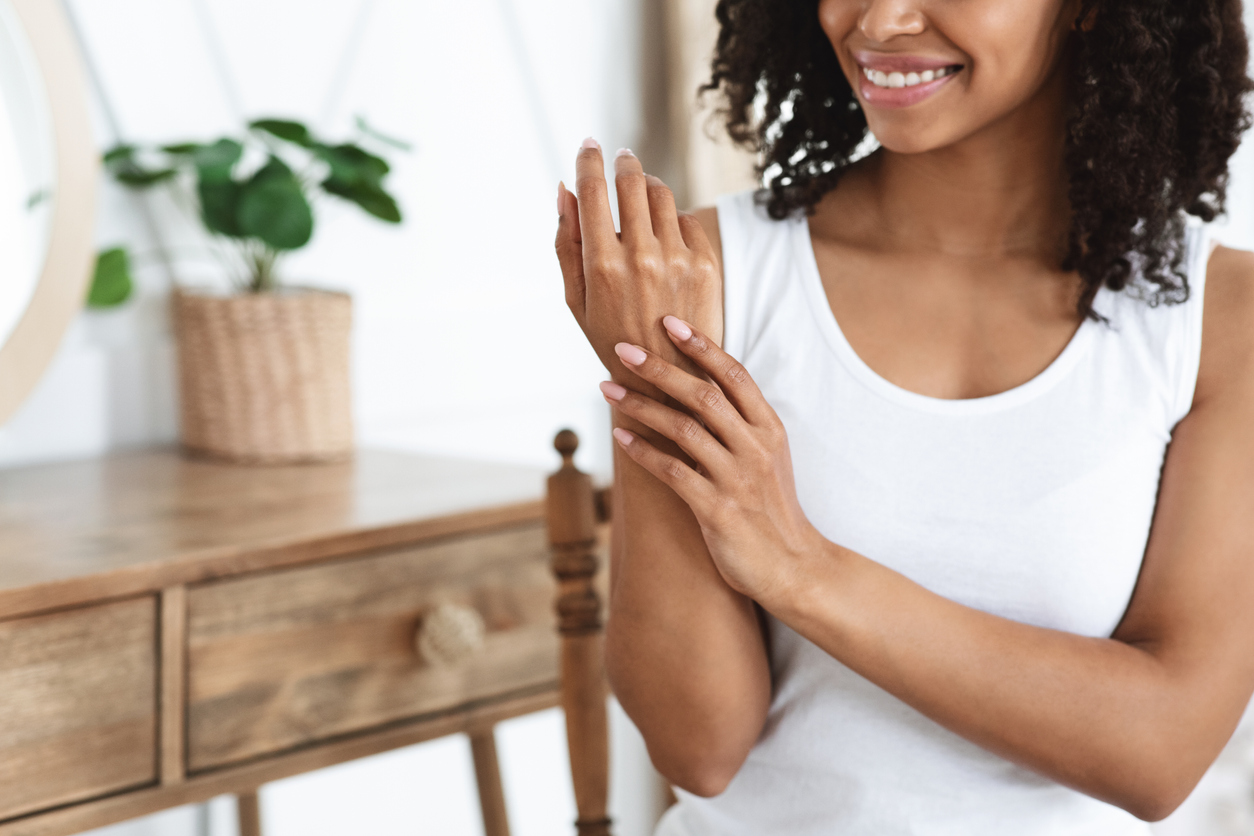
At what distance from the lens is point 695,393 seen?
66cm

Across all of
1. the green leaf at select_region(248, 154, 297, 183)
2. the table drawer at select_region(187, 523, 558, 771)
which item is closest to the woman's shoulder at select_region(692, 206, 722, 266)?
the table drawer at select_region(187, 523, 558, 771)

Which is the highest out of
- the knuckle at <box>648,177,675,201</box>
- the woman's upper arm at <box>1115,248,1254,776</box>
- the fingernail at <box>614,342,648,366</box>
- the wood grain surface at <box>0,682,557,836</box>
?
the knuckle at <box>648,177,675,201</box>

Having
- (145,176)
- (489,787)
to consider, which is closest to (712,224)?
(145,176)

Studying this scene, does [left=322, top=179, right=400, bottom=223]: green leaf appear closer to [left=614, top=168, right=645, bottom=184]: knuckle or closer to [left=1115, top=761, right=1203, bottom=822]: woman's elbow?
[left=614, top=168, right=645, bottom=184]: knuckle

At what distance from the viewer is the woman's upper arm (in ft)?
2.58

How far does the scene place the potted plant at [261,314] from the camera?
3.78ft

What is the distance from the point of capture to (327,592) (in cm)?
95

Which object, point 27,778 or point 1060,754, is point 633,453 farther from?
point 27,778

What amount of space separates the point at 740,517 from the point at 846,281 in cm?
29

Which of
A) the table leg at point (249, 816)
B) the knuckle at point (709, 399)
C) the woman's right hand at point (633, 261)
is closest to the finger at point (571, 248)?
the woman's right hand at point (633, 261)

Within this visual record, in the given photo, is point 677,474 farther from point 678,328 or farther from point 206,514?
point 206,514

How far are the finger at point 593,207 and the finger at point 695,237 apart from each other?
2.0 inches

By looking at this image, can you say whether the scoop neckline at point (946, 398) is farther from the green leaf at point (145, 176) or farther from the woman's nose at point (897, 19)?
the green leaf at point (145, 176)

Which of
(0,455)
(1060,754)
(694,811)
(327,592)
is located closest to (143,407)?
(0,455)
